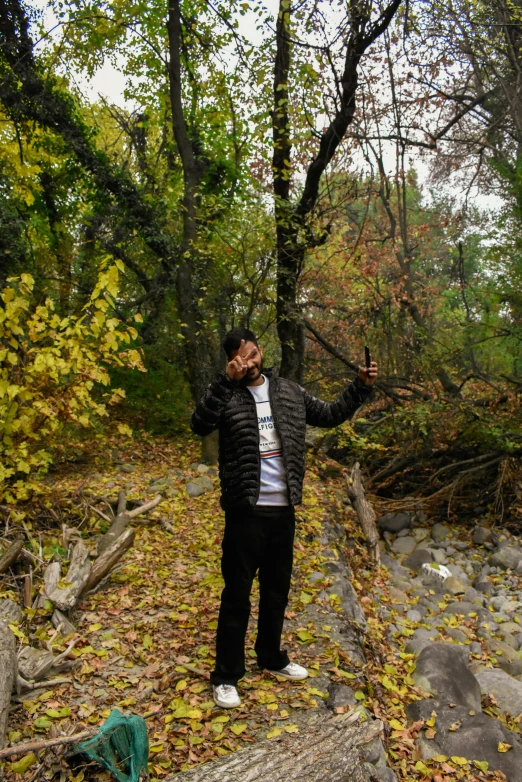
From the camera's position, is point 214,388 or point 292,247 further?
point 292,247

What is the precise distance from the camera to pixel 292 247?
26.3 feet

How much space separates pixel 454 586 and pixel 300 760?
4163 millimetres

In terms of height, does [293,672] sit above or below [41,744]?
below

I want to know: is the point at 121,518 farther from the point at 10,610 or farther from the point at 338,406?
the point at 338,406

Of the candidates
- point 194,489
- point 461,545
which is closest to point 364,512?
point 461,545

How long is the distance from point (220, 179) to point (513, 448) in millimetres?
8751

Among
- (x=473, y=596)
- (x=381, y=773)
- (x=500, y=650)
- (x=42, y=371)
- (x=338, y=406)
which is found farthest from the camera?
(x=473, y=596)

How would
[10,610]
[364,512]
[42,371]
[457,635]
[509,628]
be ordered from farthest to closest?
[364,512]
[509,628]
[457,635]
[42,371]
[10,610]

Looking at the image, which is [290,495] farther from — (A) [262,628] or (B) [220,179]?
(B) [220,179]

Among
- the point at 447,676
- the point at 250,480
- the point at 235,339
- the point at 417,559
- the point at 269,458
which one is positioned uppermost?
→ the point at 235,339

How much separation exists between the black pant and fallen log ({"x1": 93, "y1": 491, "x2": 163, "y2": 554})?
200cm

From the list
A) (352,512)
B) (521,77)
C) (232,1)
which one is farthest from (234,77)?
(352,512)

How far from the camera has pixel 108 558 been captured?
480 cm

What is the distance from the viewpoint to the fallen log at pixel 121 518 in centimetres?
515
